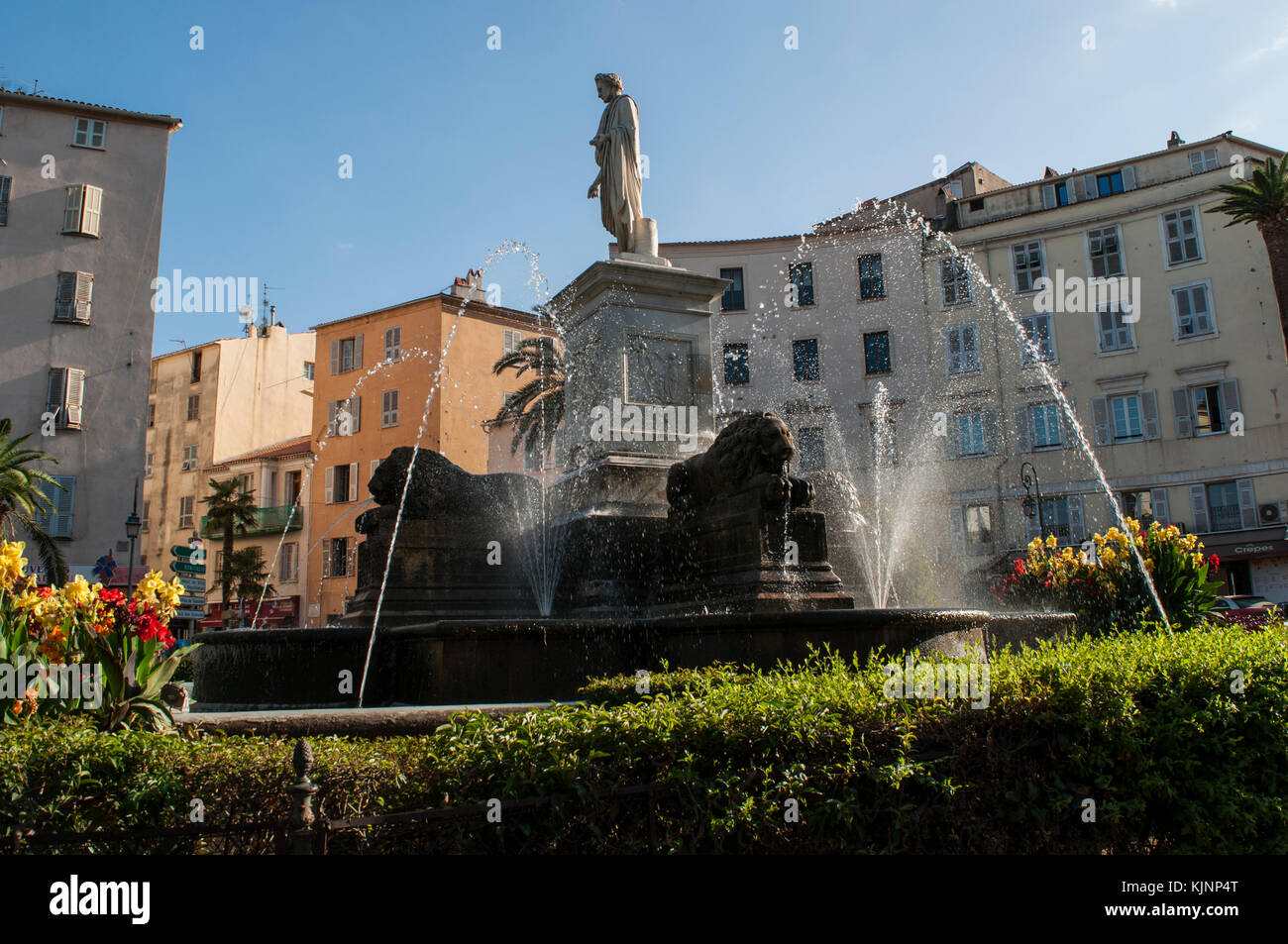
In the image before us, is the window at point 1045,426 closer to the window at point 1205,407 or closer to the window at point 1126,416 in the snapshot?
the window at point 1126,416

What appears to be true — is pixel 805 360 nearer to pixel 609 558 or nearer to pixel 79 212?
pixel 79 212

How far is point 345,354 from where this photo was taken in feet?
173

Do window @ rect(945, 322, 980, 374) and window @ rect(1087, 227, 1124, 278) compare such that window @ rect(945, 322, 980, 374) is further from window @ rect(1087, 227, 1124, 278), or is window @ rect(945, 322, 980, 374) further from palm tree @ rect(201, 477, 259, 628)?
palm tree @ rect(201, 477, 259, 628)

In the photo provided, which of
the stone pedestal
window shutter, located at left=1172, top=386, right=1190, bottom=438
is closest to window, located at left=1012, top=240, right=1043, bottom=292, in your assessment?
window shutter, located at left=1172, top=386, right=1190, bottom=438

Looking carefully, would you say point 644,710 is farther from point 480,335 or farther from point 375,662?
point 480,335

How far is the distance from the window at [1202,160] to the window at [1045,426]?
11.6 metres

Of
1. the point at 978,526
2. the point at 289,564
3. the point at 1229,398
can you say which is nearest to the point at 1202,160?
the point at 1229,398

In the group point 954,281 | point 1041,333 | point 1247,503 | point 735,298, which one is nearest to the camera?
point 1247,503

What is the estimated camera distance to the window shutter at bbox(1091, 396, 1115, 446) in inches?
1613

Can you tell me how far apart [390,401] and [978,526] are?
29.1 m

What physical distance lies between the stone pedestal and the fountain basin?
2176 mm

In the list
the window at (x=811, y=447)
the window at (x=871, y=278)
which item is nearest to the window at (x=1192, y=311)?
the window at (x=871, y=278)
